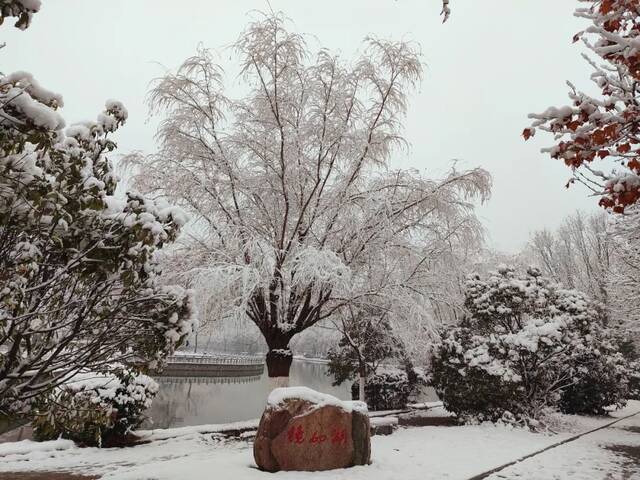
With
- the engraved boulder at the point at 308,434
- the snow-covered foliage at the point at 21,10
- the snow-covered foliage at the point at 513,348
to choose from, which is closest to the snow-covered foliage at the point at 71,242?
the snow-covered foliage at the point at 21,10

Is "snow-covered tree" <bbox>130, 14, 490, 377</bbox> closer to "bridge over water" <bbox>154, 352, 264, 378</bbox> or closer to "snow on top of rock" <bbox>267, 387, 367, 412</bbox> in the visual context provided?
"snow on top of rock" <bbox>267, 387, 367, 412</bbox>

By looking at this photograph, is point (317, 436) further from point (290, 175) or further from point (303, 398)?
point (290, 175)

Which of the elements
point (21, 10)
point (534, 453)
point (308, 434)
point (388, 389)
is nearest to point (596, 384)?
point (388, 389)

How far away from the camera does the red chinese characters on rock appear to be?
257 inches

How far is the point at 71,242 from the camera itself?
3.74 metres

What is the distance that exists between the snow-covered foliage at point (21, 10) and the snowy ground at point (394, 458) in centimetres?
563

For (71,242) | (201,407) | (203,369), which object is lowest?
(201,407)

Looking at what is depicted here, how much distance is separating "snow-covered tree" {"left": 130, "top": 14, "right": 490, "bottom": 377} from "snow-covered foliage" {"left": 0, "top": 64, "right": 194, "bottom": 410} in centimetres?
476

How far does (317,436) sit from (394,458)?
1.86 metres

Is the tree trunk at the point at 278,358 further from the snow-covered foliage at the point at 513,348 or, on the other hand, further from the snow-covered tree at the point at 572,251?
the snow-covered tree at the point at 572,251

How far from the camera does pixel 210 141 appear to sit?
1030 centimetres

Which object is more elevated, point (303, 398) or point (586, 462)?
point (303, 398)

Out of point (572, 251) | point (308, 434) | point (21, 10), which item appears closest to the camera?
point (21, 10)

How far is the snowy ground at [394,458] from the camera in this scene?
6.42 m
